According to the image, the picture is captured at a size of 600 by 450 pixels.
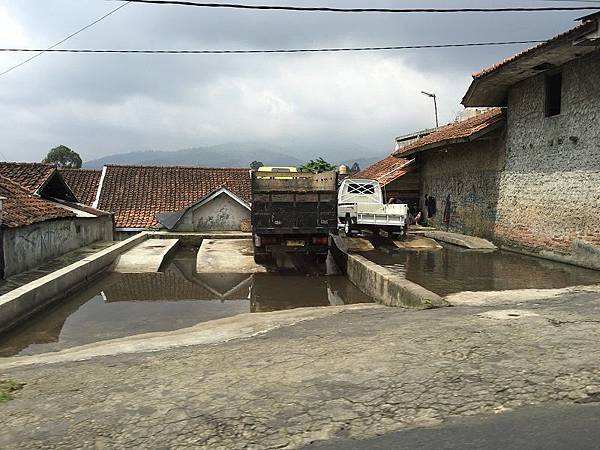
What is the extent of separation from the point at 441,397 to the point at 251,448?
5.47ft

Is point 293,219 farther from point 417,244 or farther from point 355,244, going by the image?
point 417,244

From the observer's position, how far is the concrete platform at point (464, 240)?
16703mm

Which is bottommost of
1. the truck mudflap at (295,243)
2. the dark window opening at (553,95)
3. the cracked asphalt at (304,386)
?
the cracked asphalt at (304,386)

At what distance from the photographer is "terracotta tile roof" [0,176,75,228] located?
39.9ft

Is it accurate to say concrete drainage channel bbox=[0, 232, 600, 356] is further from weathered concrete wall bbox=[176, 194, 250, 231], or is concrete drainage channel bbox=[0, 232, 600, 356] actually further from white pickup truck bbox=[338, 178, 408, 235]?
weathered concrete wall bbox=[176, 194, 250, 231]

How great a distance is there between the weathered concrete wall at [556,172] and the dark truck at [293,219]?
235 inches

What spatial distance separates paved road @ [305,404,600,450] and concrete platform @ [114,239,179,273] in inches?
500

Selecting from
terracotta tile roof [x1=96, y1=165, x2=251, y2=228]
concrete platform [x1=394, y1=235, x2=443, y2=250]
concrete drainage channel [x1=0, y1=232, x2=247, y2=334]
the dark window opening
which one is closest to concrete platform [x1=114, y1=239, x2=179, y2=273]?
concrete drainage channel [x1=0, y1=232, x2=247, y2=334]

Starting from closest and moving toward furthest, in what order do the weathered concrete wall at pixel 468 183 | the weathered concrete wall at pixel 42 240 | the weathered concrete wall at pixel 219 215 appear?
the weathered concrete wall at pixel 42 240, the weathered concrete wall at pixel 468 183, the weathered concrete wall at pixel 219 215

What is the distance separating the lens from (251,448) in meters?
3.45

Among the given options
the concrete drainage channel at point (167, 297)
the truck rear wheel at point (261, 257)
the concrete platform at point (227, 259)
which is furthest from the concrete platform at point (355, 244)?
the concrete platform at point (227, 259)

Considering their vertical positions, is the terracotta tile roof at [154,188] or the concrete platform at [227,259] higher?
the terracotta tile roof at [154,188]

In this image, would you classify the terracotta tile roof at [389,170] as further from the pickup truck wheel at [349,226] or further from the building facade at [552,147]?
the building facade at [552,147]

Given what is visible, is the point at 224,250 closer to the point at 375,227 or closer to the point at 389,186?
the point at 375,227
